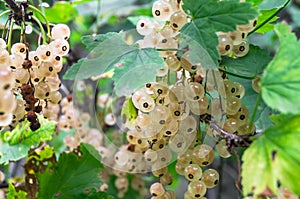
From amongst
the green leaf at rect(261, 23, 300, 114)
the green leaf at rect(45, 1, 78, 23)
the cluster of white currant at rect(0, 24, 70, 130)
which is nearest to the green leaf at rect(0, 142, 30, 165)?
the cluster of white currant at rect(0, 24, 70, 130)

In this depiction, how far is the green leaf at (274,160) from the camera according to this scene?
0.49 m

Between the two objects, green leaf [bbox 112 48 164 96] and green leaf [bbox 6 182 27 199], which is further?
green leaf [bbox 6 182 27 199]

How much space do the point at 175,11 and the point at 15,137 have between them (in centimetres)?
48

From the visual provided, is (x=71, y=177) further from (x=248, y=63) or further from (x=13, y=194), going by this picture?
(x=248, y=63)

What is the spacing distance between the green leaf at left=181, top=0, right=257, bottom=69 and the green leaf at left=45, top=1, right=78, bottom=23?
64cm

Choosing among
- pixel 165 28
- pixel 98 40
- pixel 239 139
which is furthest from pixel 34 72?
pixel 239 139

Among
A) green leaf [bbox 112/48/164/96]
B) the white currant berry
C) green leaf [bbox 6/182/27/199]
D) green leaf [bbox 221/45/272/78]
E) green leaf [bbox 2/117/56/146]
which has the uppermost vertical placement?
the white currant berry

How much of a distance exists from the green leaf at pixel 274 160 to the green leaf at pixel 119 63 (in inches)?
8.5

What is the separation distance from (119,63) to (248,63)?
9.2 inches

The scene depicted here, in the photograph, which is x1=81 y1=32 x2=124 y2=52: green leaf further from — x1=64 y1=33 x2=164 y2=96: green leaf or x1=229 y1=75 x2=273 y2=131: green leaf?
x1=229 y1=75 x2=273 y2=131: green leaf

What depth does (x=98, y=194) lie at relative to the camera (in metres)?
0.90

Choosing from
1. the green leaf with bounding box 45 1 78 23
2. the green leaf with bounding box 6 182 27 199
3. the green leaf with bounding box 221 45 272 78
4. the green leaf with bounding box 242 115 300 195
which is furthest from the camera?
the green leaf with bounding box 45 1 78 23

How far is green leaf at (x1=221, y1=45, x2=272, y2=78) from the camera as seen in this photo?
2.49ft

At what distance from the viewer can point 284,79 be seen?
0.54m
